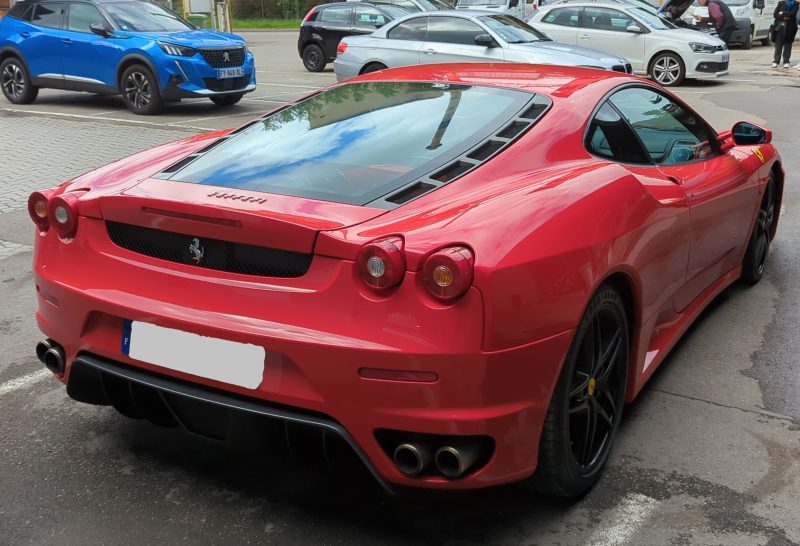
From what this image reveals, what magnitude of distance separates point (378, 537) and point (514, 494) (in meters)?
0.52

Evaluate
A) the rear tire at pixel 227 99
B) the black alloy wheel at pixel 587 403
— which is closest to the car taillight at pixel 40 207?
the black alloy wheel at pixel 587 403

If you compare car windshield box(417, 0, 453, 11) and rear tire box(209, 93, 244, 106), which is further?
car windshield box(417, 0, 453, 11)

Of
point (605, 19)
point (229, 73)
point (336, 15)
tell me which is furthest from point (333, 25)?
point (229, 73)

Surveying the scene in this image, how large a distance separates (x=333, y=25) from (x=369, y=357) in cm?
1781

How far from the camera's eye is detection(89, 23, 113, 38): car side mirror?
1261cm

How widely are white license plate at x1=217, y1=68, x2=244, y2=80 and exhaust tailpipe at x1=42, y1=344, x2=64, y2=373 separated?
1003 cm

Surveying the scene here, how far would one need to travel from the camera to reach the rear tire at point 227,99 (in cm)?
1312

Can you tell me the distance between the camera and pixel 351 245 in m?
2.48

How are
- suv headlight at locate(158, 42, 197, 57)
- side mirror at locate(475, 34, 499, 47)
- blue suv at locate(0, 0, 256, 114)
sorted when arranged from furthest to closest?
side mirror at locate(475, 34, 499, 47) → blue suv at locate(0, 0, 256, 114) → suv headlight at locate(158, 42, 197, 57)

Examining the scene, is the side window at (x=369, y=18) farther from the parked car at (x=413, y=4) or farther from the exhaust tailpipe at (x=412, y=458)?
the exhaust tailpipe at (x=412, y=458)

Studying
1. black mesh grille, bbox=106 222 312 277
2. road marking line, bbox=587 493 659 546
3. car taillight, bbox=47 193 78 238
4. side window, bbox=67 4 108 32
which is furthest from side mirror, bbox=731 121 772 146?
side window, bbox=67 4 108 32

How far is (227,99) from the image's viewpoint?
13.5 metres

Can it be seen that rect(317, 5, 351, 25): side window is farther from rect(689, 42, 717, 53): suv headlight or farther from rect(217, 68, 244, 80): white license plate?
rect(689, 42, 717, 53): suv headlight

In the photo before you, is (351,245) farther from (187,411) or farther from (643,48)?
(643,48)
